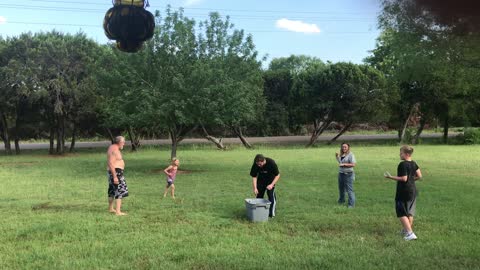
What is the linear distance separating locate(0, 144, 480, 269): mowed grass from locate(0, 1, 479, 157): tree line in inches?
117

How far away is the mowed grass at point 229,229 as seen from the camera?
249 inches

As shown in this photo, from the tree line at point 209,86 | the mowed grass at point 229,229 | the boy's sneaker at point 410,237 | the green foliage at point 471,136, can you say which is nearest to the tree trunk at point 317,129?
the tree line at point 209,86

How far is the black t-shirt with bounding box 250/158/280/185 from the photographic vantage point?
9320 millimetres

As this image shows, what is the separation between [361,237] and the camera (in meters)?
7.53

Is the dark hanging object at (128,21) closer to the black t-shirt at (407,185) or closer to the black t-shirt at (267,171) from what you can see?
the black t-shirt at (407,185)

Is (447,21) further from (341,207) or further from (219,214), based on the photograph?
(341,207)

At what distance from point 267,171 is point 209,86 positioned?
9.17 meters

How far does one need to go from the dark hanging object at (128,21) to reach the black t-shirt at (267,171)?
15.8ft

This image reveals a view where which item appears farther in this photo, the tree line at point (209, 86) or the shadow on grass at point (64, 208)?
the tree line at point (209, 86)

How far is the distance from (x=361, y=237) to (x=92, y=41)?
1048 inches

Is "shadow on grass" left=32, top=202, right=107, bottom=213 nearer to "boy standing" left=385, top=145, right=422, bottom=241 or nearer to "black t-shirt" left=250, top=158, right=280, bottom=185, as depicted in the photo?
"black t-shirt" left=250, top=158, right=280, bottom=185

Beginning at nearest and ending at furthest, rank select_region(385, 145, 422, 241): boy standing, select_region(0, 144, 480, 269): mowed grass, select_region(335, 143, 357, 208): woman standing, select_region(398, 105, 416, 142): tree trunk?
select_region(0, 144, 480, 269): mowed grass
select_region(385, 145, 422, 241): boy standing
select_region(335, 143, 357, 208): woman standing
select_region(398, 105, 416, 142): tree trunk

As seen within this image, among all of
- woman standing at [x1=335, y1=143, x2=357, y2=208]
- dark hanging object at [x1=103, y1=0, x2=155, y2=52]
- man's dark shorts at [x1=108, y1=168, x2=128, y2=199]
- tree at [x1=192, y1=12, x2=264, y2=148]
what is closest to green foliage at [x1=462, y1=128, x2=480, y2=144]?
tree at [x1=192, y1=12, x2=264, y2=148]

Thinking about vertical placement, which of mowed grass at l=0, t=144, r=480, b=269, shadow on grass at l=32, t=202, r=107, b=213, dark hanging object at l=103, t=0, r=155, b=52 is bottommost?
shadow on grass at l=32, t=202, r=107, b=213
